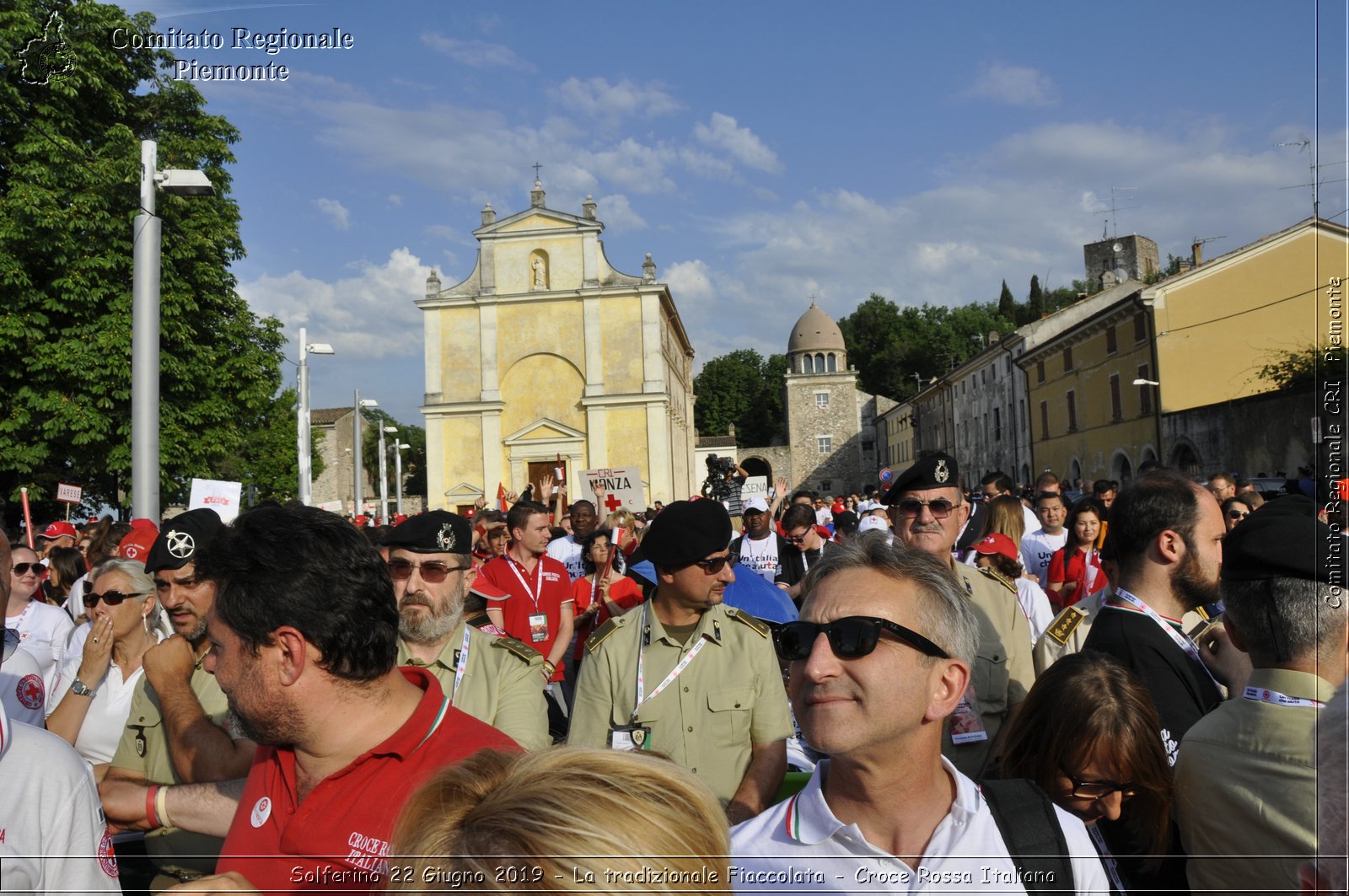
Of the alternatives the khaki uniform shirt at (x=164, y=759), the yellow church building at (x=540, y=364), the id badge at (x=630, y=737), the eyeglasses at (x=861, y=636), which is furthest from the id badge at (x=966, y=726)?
the yellow church building at (x=540, y=364)

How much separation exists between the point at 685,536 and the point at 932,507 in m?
1.43

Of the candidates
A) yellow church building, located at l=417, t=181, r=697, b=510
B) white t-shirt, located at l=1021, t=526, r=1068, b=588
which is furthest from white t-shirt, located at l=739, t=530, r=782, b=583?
yellow church building, located at l=417, t=181, r=697, b=510

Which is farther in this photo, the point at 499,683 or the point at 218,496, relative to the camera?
the point at 218,496

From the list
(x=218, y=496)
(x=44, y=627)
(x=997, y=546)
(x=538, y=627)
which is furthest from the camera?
(x=218, y=496)

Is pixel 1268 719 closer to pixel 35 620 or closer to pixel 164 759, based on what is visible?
pixel 164 759

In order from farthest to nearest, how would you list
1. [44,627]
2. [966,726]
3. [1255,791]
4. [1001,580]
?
[44,627] < [1001,580] < [966,726] < [1255,791]

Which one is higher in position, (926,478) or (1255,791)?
(926,478)

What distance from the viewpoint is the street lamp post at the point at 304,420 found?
20.8 metres

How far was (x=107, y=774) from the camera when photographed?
3379mm

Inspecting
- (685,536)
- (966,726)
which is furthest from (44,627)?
(966,726)

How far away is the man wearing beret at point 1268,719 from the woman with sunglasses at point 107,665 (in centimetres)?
351

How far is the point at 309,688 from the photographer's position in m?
2.23

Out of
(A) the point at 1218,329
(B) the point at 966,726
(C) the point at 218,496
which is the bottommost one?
(B) the point at 966,726

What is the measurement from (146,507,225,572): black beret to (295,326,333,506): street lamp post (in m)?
16.8
